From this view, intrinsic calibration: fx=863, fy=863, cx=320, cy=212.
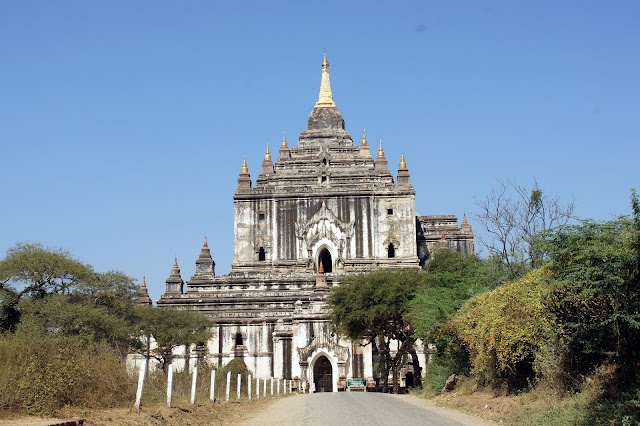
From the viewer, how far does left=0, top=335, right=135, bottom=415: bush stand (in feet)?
44.9

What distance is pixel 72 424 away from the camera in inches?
477

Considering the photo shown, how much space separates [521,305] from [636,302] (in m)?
5.30

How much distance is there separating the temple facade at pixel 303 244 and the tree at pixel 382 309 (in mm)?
6716

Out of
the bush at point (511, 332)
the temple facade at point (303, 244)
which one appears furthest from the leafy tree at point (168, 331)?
the bush at point (511, 332)

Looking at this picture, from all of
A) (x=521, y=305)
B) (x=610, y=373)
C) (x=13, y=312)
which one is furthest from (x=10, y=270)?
(x=610, y=373)

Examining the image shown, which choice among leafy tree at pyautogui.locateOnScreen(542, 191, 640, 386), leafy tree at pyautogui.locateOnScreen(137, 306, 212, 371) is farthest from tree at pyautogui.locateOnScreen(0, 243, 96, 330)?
leafy tree at pyautogui.locateOnScreen(542, 191, 640, 386)

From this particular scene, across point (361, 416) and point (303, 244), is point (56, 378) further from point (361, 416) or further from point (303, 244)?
point (303, 244)

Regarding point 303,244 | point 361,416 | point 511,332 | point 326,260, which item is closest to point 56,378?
point 361,416

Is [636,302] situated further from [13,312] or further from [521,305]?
[13,312]

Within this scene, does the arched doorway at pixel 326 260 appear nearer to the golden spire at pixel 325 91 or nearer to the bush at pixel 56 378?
the golden spire at pixel 325 91

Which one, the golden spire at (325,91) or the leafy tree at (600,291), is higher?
the golden spire at (325,91)

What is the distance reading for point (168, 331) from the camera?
147ft

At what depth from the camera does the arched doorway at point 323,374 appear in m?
45.7

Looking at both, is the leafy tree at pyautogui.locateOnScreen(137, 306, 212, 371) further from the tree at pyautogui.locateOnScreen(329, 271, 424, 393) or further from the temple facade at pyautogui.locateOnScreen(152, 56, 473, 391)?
the tree at pyautogui.locateOnScreen(329, 271, 424, 393)
